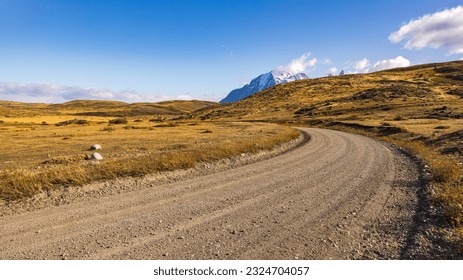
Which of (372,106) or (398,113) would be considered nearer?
(398,113)

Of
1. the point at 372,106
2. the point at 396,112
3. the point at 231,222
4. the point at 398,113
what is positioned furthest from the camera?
the point at 372,106

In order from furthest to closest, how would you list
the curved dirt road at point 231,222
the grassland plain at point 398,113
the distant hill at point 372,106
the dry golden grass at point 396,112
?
the distant hill at point 372,106 < the dry golden grass at point 396,112 < the grassland plain at point 398,113 < the curved dirt road at point 231,222

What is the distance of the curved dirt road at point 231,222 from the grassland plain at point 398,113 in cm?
187

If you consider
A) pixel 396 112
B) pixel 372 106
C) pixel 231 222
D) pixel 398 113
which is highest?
pixel 372 106

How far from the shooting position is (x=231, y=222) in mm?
9523

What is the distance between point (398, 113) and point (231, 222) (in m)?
74.7

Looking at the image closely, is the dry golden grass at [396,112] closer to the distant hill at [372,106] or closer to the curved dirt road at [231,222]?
the distant hill at [372,106]

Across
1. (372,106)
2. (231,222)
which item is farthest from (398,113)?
(231,222)

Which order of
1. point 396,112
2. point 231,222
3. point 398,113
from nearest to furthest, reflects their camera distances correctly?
point 231,222 → point 398,113 → point 396,112

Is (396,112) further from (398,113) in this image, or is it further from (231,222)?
(231,222)

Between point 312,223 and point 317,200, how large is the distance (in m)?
2.48

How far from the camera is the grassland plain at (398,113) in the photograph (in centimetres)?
1491

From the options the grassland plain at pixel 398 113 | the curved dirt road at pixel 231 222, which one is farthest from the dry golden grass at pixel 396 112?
the curved dirt road at pixel 231 222

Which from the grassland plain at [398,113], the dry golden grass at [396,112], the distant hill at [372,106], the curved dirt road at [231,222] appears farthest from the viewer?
the distant hill at [372,106]
